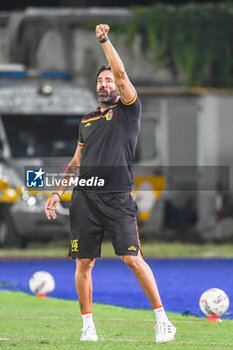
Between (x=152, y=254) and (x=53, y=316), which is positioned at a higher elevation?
(x=53, y=316)

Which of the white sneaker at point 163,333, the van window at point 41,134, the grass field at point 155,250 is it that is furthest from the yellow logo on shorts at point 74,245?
the van window at point 41,134

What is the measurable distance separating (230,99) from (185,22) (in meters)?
2.40

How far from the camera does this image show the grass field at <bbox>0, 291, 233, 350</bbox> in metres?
7.84

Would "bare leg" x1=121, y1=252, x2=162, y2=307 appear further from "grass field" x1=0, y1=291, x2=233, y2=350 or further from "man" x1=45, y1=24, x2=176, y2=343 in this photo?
"grass field" x1=0, y1=291, x2=233, y2=350

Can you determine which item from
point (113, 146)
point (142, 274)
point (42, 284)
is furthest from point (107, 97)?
point (42, 284)

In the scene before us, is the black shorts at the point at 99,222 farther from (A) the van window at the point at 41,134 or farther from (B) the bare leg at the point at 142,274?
(A) the van window at the point at 41,134

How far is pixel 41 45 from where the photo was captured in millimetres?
21578

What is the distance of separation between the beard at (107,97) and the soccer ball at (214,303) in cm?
277

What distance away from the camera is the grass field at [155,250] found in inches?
717

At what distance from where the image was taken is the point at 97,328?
9.09m

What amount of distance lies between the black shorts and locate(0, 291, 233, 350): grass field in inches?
29.6

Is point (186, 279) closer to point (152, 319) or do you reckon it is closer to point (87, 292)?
point (152, 319)

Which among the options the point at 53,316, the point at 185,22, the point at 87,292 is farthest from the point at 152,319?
the point at 185,22

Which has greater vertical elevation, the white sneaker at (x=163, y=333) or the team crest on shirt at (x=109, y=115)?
the team crest on shirt at (x=109, y=115)
